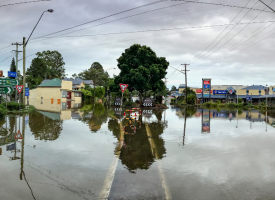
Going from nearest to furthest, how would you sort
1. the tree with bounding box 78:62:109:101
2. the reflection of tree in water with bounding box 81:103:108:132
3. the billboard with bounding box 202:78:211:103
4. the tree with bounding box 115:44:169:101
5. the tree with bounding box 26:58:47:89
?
1. the reflection of tree in water with bounding box 81:103:108:132
2. the tree with bounding box 115:44:169:101
3. the billboard with bounding box 202:78:211:103
4. the tree with bounding box 26:58:47:89
5. the tree with bounding box 78:62:109:101

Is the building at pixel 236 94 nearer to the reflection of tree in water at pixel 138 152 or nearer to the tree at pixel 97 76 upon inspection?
the tree at pixel 97 76

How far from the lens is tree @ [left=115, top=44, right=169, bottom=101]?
124 feet

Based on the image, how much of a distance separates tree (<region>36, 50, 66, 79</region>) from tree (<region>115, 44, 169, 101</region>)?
53376mm

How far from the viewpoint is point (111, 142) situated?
33.7 ft

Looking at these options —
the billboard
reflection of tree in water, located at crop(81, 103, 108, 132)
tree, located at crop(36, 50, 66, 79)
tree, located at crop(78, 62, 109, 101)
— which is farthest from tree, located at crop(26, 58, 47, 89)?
reflection of tree in water, located at crop(81, 103, 108, 132)

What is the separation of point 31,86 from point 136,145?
68061 mm

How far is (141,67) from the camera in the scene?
122ft

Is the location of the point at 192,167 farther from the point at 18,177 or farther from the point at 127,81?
the point at 127,81

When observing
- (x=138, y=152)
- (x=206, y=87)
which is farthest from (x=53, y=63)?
(x=138, y=152)

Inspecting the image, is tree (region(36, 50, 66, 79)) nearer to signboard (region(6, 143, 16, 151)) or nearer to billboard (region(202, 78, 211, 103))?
billboard (region(202, 78, 211, 103))

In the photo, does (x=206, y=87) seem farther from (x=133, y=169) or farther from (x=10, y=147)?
(x=133, y=169)

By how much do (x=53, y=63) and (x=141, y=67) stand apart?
211 feet

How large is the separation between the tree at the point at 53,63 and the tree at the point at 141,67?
5338 centimetres

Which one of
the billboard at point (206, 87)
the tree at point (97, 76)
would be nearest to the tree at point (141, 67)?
the billboard at point (206, 87)
